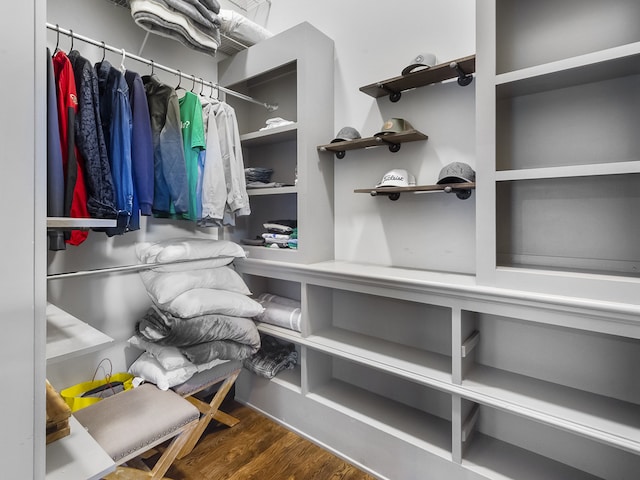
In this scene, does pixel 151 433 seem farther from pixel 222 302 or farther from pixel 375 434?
pixel 375 434

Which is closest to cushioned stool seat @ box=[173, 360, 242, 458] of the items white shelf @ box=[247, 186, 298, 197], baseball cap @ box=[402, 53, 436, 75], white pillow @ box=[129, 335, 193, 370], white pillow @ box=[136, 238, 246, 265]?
white pillow @ box=[129, 335, 193, 370]

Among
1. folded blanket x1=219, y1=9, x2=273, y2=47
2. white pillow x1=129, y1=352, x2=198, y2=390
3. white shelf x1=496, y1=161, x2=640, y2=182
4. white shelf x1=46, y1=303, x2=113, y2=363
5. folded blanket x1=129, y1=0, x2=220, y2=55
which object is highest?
folded blanket x1=219, y1=9, x2=273, y2=47

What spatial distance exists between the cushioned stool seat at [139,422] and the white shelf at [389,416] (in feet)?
2.38

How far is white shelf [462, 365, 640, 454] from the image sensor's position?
1138 millimetres

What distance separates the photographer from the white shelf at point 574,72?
3.69 feet

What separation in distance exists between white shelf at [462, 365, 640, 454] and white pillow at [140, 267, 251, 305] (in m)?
1.33

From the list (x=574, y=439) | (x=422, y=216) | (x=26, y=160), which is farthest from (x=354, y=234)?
(x=26, y=160)

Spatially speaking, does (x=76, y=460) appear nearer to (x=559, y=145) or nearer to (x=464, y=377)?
(x=464, y=377)

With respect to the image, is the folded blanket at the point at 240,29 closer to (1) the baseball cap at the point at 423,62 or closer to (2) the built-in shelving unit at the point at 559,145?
(1) the baseball cap at the point at 423,62

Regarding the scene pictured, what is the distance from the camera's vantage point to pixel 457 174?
150 cm

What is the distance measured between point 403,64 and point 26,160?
1.82 meters

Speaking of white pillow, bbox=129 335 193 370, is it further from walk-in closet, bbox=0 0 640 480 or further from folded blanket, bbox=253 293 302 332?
folded blanket, bbox=253 293 302 332

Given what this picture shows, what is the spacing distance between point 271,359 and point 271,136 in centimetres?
145

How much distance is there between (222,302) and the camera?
1841 mm
